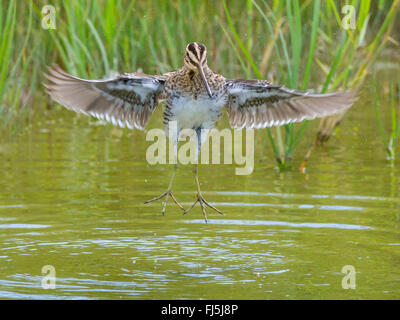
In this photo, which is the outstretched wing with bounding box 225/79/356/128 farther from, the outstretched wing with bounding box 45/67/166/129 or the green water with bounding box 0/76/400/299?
the green water with bounding box 0/76/400/299

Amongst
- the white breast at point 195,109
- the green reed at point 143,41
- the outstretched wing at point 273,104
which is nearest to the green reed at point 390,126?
the green reed at point 143,41

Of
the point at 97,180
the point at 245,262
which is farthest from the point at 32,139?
the point at 245,262

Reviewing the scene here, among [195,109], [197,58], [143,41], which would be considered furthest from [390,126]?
[197,58]

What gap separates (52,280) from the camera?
5.58 m

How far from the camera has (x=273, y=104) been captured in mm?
7504

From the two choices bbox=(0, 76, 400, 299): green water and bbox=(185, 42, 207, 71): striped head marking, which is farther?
bbox=(185, 42, 207, 71): striped head marking

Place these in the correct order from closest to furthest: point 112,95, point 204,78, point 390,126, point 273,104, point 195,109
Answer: point 204,78 → point 195,109 → point 112,95 → point 273,104 → point 390,126

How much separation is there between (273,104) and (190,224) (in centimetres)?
133

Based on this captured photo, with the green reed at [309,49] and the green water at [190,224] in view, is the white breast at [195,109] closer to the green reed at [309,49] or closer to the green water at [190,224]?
the green reed at [309,49]

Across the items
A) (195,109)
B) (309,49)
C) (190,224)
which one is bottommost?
(190,224)

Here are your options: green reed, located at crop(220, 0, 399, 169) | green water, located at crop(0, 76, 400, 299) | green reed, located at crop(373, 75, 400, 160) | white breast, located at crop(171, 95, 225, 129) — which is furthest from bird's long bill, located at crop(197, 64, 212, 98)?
green reed, located at crop(373, 75, 400, 160)

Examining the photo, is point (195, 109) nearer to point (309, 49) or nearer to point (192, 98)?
point (192, 98)

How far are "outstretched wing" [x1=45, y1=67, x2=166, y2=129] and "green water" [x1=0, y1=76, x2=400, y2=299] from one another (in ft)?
3.17

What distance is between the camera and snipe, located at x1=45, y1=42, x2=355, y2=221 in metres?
6.89
